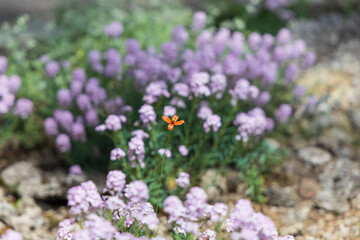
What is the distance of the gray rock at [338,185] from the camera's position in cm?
363

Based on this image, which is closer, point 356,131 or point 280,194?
point 280,194

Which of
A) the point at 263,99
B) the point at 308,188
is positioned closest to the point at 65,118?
the point at 263,99

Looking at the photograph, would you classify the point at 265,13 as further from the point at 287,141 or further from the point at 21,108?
the point at 21,108

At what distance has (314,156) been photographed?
4328 millimetres

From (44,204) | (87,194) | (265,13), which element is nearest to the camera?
(87,194)

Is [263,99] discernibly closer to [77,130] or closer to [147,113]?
[147,113]

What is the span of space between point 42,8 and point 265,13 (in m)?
4.76

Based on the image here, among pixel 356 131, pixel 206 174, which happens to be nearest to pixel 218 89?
pixel 206 174

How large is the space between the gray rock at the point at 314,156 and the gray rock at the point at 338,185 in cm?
10

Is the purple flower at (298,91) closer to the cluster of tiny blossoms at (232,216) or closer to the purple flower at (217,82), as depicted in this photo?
the purple flower at (217,82)

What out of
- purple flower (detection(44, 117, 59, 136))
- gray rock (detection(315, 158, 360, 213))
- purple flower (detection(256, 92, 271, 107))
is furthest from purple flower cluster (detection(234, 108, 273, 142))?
purple flower (detection(44, 117, 59, 136))

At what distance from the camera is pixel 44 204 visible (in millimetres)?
3742

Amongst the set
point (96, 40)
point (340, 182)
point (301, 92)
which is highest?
point (96, 40)

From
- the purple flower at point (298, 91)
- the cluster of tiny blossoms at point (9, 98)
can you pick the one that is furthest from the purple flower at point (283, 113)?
the cluster of tiny blossoms at point (9, 98)
